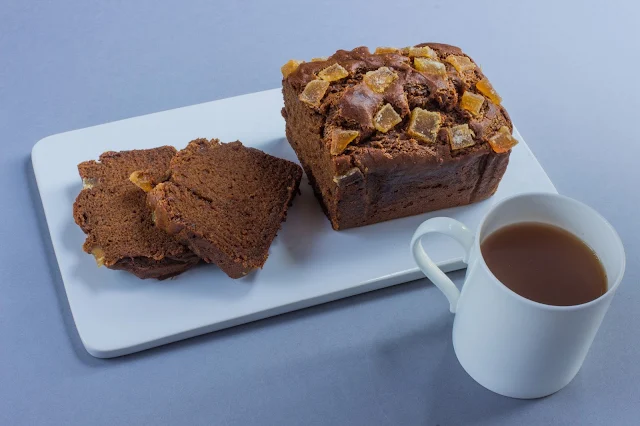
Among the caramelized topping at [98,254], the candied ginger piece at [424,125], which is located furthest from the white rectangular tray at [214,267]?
the candied ginger piece at [424,125]

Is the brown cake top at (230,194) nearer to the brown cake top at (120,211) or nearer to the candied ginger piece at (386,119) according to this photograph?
the brown cake top at (120,211)

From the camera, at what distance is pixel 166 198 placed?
8.02 feet

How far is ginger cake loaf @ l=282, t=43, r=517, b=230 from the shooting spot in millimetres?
2434

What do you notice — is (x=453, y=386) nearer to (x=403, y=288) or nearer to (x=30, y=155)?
(x=403, y=288)

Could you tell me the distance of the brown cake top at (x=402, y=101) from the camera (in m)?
2.44

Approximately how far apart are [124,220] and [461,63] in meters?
1.32

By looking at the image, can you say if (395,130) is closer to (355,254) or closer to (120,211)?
(355,254)

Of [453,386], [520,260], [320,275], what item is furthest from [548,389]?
[320,275]

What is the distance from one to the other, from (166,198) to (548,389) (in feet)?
4.47

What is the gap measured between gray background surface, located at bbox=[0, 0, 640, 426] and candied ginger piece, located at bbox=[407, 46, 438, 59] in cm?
74

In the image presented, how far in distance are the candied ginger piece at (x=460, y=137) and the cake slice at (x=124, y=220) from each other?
37.5 inches

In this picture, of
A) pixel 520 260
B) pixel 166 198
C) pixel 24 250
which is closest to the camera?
pixel 520 260

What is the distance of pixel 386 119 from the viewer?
8.03ft

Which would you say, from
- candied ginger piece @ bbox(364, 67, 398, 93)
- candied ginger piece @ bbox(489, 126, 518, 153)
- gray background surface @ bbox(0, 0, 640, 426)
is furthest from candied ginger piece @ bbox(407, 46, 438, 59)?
gray background surface @ bbox(0, 0, 640, 426)
